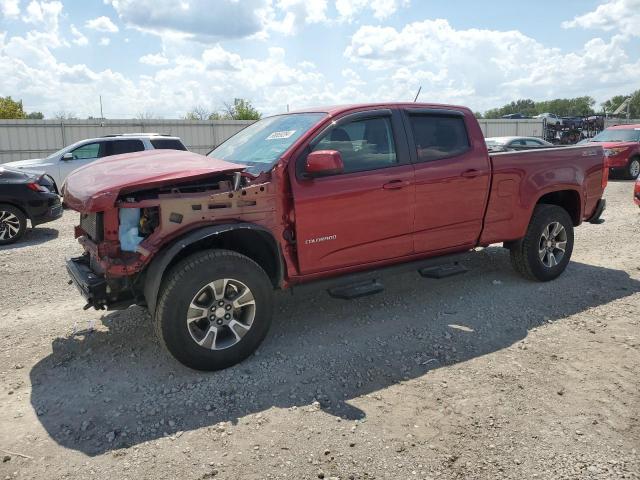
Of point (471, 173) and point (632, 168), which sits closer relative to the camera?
point (471, 173)

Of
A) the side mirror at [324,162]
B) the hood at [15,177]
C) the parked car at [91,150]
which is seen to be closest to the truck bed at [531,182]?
the side mirror at [324,162]

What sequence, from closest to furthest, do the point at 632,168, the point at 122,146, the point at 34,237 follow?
the point at 34,237 → the point at 122,146 → the point at 632,168

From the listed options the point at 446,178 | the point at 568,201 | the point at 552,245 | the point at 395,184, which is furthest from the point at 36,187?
the point at 568,201

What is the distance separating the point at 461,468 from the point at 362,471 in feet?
1.77

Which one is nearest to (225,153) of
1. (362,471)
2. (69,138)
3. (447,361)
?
(447,361)

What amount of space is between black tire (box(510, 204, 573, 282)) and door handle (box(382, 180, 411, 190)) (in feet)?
6.17

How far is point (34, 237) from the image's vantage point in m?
9.18

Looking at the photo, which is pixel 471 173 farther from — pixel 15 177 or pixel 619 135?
pixel 619 135

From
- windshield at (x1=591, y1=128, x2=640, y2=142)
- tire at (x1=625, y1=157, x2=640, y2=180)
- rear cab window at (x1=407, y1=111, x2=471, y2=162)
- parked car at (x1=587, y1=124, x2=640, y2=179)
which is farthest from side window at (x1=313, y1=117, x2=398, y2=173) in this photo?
windshield at (x1=591, y1=128, x2=640, y2=142)

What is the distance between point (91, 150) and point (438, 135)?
33.5ft

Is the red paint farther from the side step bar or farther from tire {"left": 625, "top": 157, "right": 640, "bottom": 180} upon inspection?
tire {"left": 625, "top": 157, "right": 640, "bottom": 180}

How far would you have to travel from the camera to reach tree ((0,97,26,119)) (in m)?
41.4

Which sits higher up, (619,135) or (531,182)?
(619,135)

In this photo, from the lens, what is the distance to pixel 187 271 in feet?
12.5
